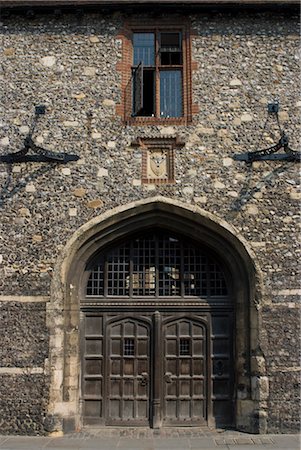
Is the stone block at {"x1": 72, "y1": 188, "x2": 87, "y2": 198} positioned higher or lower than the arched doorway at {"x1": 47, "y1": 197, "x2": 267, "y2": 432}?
higher

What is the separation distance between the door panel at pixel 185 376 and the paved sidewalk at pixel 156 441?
334 millimetres

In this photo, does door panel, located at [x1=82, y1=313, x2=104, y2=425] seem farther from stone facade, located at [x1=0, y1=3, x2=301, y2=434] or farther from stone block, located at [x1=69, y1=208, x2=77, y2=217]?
stone block, located at [x1=69, y1=208, x2=77, y2=217]

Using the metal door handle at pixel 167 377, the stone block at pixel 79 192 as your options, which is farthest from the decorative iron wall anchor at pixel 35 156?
the metal door handle at pixel 167 377

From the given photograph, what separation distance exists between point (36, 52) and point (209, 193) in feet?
13.5

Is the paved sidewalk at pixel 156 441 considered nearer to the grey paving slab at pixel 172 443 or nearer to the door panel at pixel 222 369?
the grey paving slab at pixel 172 443

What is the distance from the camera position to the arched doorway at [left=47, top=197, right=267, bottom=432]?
26.9 ft

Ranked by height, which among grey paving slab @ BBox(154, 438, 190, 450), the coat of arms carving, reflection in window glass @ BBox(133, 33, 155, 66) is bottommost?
grey paving slab @ BBox(154, 438, 190, 450)

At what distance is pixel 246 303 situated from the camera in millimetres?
8445

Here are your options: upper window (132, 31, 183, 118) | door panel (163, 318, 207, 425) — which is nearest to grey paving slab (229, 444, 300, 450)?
door panel (163, 318, 207, 425)

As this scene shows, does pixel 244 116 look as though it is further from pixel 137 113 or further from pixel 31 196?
pixel 31 196

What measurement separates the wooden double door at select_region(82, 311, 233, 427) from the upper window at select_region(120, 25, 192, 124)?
3.67m

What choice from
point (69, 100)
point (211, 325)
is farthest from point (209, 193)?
point (69, 100)

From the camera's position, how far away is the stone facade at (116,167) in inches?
319

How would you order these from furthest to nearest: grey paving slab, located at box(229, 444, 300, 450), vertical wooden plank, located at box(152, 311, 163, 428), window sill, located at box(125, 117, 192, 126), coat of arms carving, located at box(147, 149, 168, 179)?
window sill, located at box(125, 117, 192, 126), coat of arms carving, located at box(147, 149, 168, 179), vertical wooden plank, located at box(152, 311, 163, 428), grey paving slab, located at box(229, 444, 300, 450)
